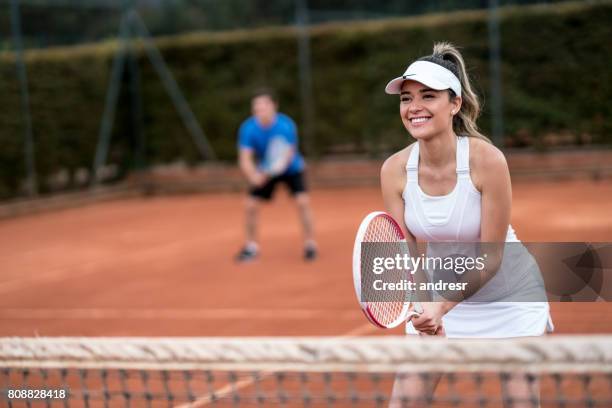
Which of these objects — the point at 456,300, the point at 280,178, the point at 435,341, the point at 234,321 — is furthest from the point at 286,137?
the point at 435,341

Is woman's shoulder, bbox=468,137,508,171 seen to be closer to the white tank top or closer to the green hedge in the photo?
the white tank top

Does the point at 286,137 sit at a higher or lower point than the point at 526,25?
lower

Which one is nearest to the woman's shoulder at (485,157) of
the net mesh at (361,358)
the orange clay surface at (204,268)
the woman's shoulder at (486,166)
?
the woman's shoulder at (486,166)

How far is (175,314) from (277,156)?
9.41ft

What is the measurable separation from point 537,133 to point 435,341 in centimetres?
1284

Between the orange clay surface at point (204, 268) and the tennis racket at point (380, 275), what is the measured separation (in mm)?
1622

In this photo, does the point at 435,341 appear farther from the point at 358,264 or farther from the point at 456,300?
the point at 456,300

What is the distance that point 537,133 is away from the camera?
47.6 ft

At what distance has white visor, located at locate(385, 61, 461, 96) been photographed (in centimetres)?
293

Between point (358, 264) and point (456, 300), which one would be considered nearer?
point (358, 264)

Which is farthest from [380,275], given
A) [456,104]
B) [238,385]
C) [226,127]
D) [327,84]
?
[226,127]

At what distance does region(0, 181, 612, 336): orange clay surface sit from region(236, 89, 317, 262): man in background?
0.43 meters

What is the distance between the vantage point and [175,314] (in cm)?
703

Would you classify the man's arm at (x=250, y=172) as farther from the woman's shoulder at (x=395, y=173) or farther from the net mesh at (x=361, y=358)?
the net mesh at (x=361, y=358)
